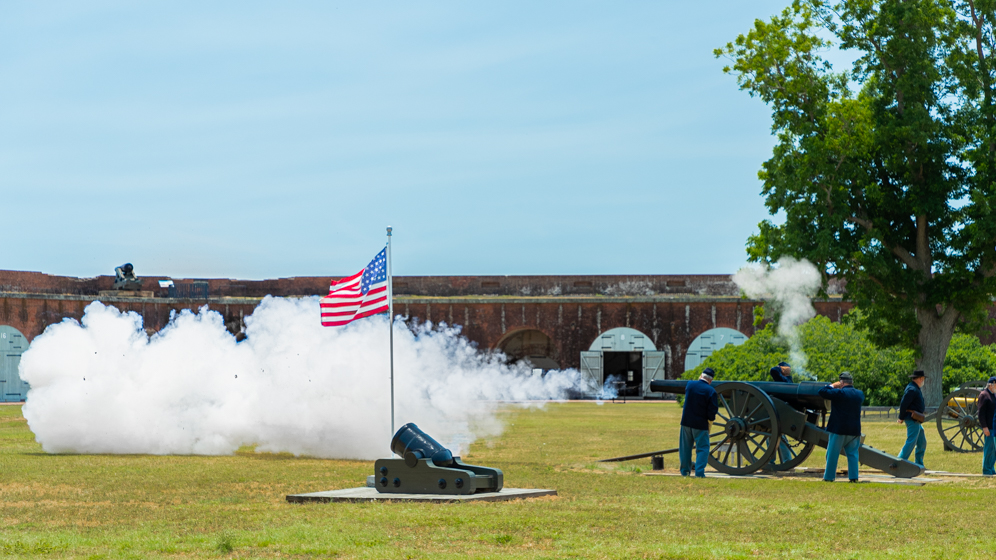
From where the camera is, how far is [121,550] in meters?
7.31

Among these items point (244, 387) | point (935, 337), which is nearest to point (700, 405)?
point (244, 387)

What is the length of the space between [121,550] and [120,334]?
1171 cm

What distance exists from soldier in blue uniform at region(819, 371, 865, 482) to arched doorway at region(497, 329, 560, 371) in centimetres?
3141

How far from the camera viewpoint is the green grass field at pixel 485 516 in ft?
24.1

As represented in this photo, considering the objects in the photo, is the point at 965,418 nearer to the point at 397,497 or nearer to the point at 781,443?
the point at 781,443

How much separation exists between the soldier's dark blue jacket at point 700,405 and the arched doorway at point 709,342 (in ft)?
92.5

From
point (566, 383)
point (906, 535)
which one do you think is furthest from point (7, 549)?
point (566, 383)

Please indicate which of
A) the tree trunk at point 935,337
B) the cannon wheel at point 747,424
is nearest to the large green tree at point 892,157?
the tree trunk at point 935,337

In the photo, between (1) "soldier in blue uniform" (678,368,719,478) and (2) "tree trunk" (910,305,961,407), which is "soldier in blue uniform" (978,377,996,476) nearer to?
(1) "soldier in blue uniform" (678,368,719,478)

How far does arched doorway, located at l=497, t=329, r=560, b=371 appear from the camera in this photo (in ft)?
144

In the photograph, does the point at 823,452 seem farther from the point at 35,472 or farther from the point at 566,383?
the point at 566,383

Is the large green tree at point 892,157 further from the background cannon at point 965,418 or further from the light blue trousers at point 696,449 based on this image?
the light blue trousers at point 696,449

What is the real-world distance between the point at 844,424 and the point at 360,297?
6266mm

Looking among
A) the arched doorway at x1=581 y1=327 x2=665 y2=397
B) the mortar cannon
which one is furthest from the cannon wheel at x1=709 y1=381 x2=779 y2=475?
the arched doorway at x1=581 y1=327 x2=665 y2=397
